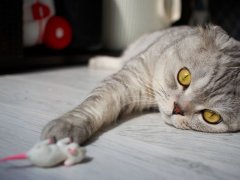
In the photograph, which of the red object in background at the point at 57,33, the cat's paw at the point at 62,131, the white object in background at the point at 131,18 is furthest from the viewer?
the white object in background at the point at 131,18

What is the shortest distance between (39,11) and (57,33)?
0.68 feet

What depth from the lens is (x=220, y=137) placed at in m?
1.20

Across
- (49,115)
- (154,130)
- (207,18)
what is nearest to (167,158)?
(154,130)

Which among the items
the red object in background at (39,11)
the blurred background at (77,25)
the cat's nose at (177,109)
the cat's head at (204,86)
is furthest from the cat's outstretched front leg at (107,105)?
the red object in background at (39,11)

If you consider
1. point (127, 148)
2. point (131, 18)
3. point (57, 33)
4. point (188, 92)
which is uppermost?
point (131, 18)

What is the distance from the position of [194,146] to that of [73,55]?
5.46ft

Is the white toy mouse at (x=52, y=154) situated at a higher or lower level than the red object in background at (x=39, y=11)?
lower

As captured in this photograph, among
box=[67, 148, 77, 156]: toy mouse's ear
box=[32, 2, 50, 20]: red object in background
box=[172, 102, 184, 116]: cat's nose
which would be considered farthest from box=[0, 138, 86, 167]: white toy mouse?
box=[32, 2, 50, 20]: red object in background

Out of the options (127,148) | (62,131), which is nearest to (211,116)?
(127,148)

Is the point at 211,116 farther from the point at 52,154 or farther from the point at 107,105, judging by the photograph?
the point at 52,154

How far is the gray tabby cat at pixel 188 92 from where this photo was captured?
1.17 m

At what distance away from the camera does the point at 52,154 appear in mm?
843

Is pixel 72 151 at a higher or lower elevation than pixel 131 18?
lower

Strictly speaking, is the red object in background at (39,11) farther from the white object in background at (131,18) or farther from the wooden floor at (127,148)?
the wooden floor at (127,148)
